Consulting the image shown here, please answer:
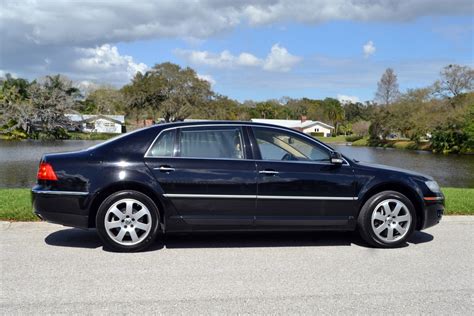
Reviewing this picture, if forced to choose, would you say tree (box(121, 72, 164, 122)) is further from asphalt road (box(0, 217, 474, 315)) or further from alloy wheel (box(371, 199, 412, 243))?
alloy wheel (box(371, 199, 412, 243))

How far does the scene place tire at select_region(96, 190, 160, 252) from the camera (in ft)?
17.8

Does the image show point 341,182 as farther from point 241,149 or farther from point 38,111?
point 38,111

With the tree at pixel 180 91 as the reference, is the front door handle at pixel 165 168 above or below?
below

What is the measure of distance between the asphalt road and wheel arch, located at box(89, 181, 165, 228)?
48 centimetres

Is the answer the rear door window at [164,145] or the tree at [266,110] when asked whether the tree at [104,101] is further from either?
the rear door window at [164,145]

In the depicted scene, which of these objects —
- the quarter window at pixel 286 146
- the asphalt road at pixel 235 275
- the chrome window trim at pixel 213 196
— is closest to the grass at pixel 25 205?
the asphalt road at pixel 235 275

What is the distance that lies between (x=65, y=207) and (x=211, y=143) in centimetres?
192

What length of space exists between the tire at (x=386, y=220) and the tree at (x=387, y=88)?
3433 inches

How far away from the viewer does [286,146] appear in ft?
19.5

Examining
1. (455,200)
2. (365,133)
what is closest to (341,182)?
(455,200)

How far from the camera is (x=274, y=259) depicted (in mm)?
5293

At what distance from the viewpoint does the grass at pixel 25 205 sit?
7152 mm

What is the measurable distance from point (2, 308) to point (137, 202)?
199 centimetres

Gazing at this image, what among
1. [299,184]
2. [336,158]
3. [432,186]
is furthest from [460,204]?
[299,184]
